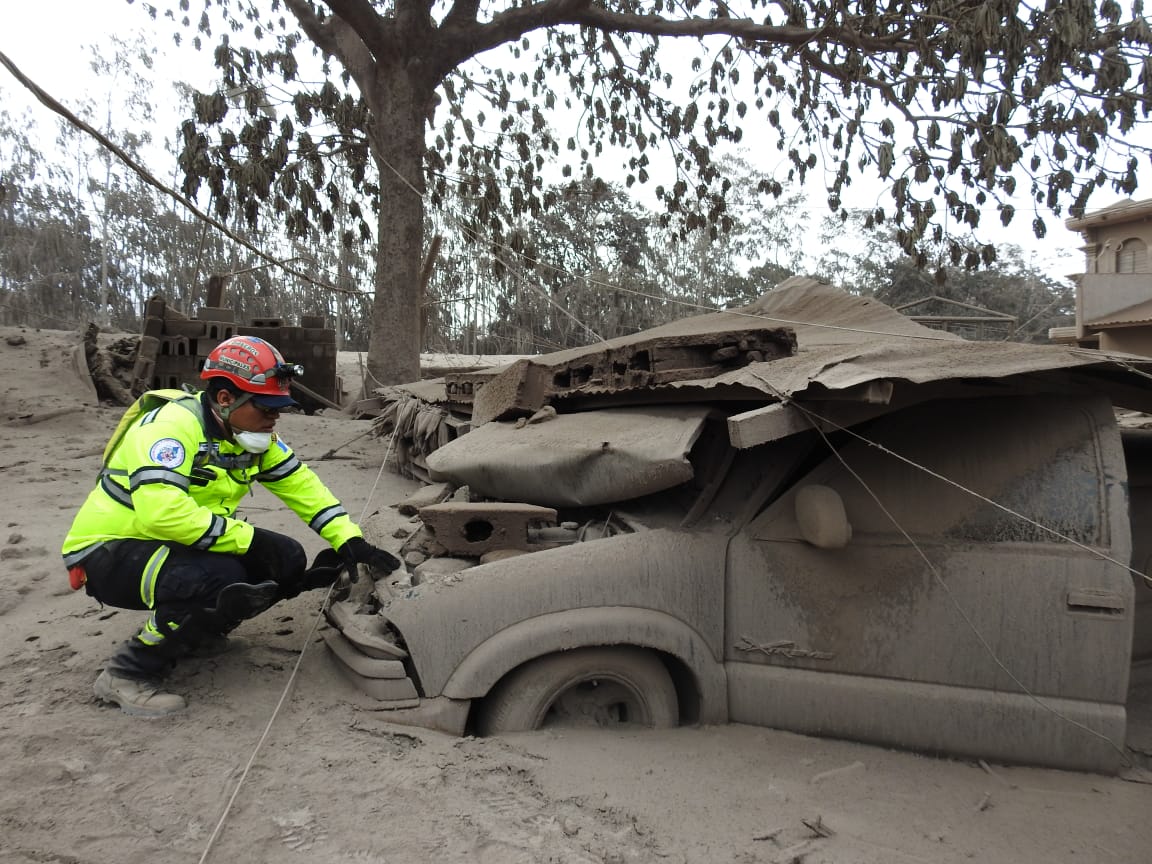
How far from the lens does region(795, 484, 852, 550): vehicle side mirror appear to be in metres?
2.87

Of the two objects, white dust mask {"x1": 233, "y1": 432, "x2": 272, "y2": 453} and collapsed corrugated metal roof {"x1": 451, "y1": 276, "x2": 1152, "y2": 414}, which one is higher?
collapsed corrugated metal roof {"x1": 451, "y1": 276, "x2": 1152, "y2": 414}

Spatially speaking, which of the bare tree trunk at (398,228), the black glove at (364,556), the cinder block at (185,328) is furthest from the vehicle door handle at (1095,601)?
the cinder block at (185,328)

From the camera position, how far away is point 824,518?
2865 millimetres

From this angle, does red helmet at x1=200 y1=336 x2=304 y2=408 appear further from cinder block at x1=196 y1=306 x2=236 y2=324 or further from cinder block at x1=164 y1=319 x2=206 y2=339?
cinder block at x1=196 y1=306 x2=236 y2=324

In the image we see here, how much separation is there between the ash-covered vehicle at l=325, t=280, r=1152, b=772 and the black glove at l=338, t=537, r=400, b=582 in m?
0.07

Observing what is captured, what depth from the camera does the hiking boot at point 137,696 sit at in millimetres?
2896

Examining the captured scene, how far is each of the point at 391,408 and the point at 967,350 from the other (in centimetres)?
623

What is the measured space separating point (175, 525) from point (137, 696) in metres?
0.66

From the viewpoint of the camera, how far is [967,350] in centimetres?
327

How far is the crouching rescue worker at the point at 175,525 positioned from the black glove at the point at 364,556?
29 centimetres

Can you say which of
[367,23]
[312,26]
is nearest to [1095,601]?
[367,23]

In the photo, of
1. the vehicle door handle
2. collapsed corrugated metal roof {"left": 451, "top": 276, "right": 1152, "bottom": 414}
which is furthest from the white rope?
the vehicle door handle

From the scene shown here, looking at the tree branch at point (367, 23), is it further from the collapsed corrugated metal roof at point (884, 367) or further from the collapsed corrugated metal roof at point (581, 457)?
the collapsed corrugated metal roof at point (581, 457)

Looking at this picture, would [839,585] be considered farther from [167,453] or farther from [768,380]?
[167,453]
